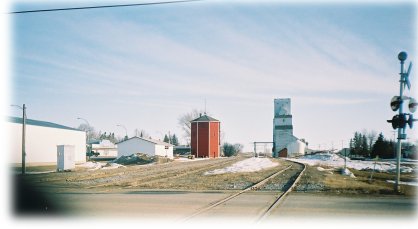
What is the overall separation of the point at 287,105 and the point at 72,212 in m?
90.4

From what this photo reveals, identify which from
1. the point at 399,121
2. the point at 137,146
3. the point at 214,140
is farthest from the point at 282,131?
the point at 399,121

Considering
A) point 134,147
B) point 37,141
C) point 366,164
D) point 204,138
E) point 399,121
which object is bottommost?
point 366,164

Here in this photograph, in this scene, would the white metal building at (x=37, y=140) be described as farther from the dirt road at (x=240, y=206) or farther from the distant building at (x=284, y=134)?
the distant building at (x=284, y=134)

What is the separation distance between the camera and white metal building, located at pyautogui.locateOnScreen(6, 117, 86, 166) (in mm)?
49406

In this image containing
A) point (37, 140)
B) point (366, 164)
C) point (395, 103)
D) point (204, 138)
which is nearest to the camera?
point (395, 103)

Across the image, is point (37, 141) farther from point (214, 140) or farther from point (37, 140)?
point (214, 140)

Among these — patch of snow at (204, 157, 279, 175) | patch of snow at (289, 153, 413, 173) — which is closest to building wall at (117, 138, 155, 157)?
patch of snow at (289, 153, 413, 173)

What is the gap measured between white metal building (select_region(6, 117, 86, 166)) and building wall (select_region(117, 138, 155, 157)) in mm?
11859

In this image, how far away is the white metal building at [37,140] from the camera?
4941cm

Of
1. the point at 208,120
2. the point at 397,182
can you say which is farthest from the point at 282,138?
the point at 397,182

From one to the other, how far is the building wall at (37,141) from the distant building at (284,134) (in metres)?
47.7

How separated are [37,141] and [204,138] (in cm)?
4001

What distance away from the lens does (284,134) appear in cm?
9488

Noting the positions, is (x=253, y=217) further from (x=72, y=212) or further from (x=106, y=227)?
(x=72, y=212)
